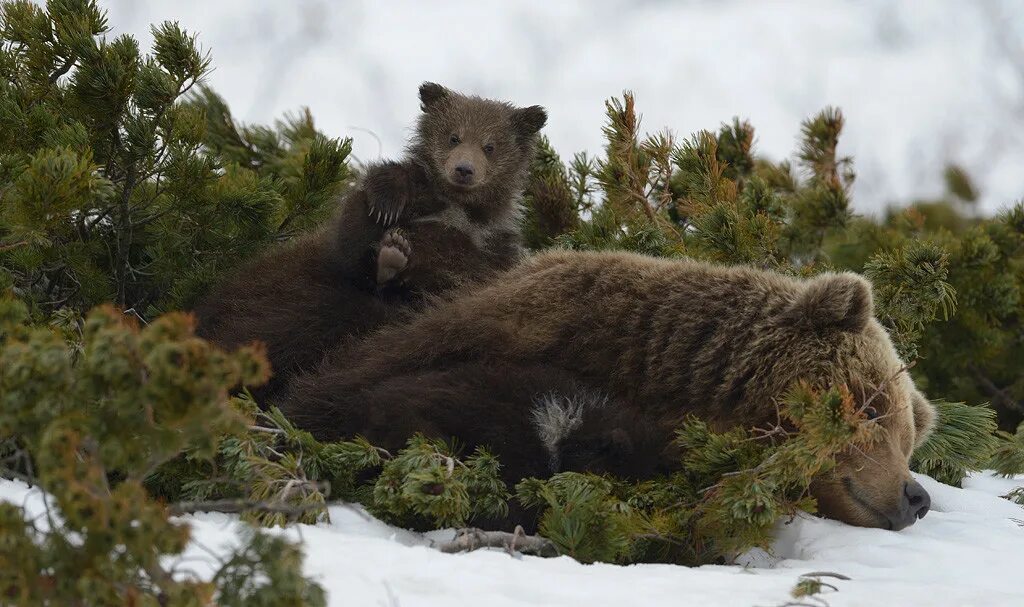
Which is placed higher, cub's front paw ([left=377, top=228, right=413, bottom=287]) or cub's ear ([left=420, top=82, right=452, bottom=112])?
cub's ear ([left=420, top=82, right=452, bottom=112])

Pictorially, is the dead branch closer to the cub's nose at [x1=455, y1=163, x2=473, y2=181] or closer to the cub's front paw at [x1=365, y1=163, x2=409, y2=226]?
the cub's front paw at [x1=365, y1=163, x2=409, y2=226]

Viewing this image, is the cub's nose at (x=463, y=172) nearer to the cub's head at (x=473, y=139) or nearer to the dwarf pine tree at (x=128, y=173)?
the cub's head at (x=473, y=139)

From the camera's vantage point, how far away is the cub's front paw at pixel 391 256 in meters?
5.79

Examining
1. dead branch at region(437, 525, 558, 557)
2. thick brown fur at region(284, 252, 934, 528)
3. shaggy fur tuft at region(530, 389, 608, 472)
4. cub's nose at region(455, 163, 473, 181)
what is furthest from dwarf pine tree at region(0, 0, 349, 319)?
dead branch at region(437, 525, 558, 557)

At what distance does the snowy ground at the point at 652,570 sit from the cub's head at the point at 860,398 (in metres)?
0.11

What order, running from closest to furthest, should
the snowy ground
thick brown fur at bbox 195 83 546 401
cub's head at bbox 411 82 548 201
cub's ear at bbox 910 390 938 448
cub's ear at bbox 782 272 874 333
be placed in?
the snowy ground < cub's ear at bbox 782 272 874 333 < cub's ear at bbox 910 390 938 448 < thick brown fur at bbox 195 83 546 401 < cub's head at bbox 411 82 548 201

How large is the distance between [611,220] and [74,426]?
4.71 m

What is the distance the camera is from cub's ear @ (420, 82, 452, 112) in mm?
7496

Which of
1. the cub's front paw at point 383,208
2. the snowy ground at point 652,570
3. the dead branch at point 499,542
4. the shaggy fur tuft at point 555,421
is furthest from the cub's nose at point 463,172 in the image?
the dead branch at point 499,542

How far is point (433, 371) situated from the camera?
4867 millimetres

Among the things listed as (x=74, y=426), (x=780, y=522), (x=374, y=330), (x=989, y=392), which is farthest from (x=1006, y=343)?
(x=74, y=426)

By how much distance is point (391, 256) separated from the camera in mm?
5789

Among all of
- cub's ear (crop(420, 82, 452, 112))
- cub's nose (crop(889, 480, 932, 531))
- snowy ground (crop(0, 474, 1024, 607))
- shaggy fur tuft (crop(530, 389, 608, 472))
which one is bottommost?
snowy ground (crop(0, 474, 1024, 607))

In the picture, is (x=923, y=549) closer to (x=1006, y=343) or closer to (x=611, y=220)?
(x=611, y=220)
